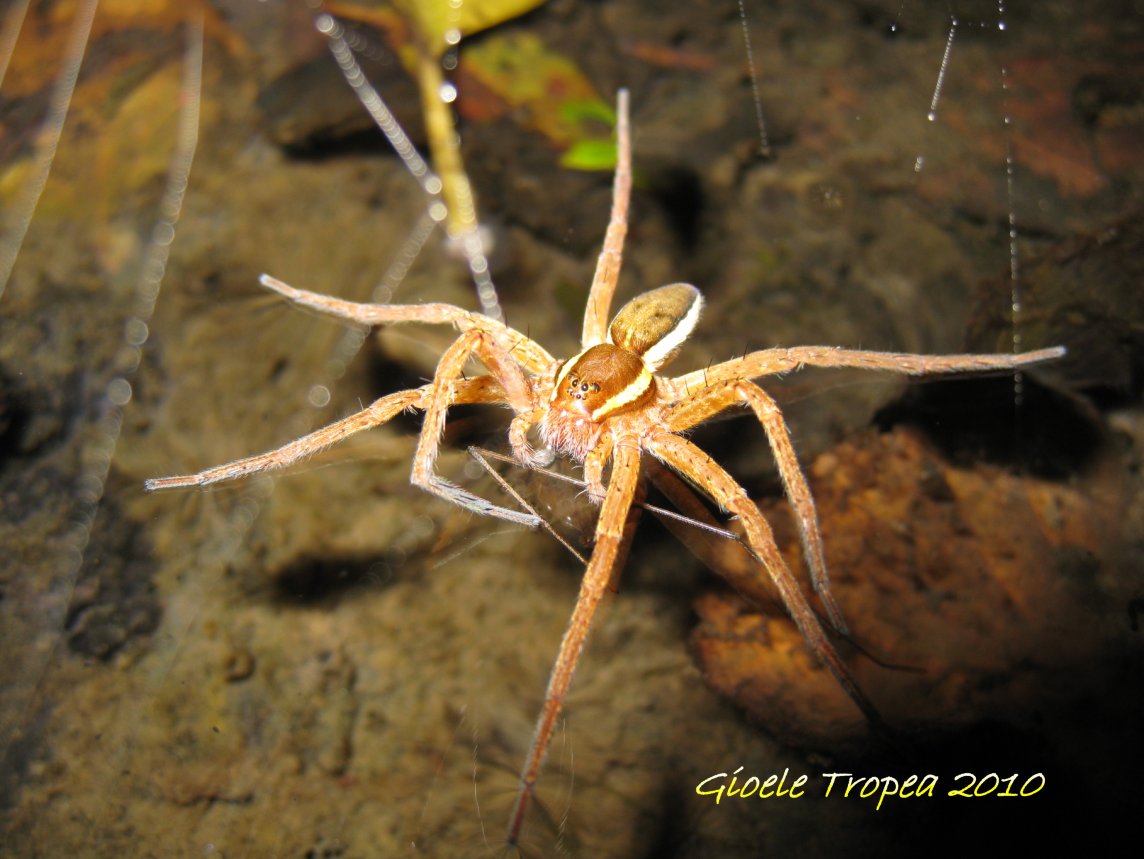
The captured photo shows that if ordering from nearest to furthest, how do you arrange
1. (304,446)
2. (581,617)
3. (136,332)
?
(581,617), (304,446), (136,332)

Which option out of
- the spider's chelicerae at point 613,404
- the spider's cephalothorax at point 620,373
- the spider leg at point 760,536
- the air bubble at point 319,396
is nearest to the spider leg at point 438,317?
the spider's chelicerae at point 613,404

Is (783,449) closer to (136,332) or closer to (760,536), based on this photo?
(760,536)

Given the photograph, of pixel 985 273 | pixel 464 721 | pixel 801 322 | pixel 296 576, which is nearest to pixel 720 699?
pixel 464 721

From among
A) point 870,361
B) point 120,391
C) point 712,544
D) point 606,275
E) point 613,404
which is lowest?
point 120,391

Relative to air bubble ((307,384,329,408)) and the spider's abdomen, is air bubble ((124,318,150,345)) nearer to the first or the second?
air bubble ((307,384,329,408))

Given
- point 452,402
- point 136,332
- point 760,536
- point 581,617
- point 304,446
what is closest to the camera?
point 581,617

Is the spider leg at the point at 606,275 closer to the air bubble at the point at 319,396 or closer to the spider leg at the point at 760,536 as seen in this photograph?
the spider leg at the point at 760,536

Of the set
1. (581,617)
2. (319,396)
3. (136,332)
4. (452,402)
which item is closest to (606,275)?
(452,402)
